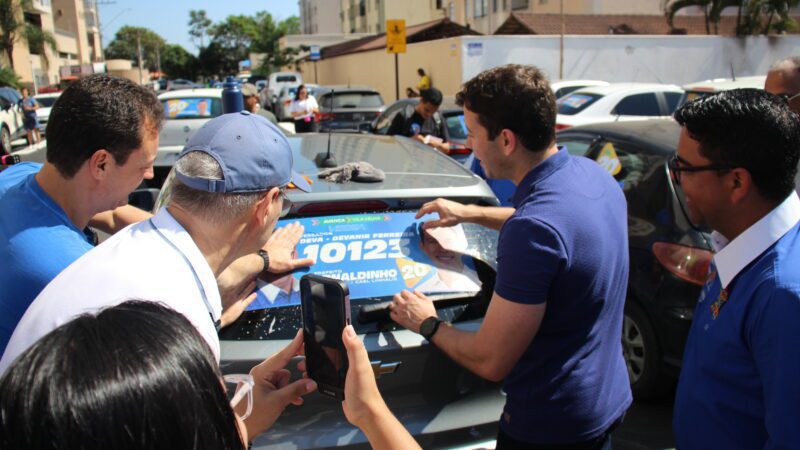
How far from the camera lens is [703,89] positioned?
351 inches

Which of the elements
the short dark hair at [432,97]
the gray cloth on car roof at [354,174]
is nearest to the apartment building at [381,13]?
the short dark hair at [432,97]

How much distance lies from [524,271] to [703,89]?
864 centimetres

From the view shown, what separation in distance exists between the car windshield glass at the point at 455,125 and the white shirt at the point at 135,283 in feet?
24.2

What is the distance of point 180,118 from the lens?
33.1ft

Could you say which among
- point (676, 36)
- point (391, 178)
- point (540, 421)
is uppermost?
point (676, 36)

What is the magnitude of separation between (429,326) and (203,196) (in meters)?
0.87

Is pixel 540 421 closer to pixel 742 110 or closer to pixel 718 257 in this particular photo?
pixel 718 257

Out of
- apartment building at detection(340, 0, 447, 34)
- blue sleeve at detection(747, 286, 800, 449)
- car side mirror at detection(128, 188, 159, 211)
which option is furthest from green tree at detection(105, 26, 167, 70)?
blue sleeve at detection(747, 286, 800, 449)

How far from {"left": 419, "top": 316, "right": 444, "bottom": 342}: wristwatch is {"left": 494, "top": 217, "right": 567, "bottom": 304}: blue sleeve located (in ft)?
1.16

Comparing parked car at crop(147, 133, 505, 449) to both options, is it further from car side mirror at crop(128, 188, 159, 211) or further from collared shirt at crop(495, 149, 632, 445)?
car side mirror at crop(128, 188, 159, 211)

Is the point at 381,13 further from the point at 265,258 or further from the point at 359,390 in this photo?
the point at 359,390

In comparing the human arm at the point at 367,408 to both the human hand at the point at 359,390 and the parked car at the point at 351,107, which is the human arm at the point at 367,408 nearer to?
the human hand at the point at 359,390

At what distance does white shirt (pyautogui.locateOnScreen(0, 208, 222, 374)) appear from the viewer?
125 cm

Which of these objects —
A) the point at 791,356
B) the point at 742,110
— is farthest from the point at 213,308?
the point at 742,110
